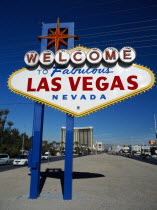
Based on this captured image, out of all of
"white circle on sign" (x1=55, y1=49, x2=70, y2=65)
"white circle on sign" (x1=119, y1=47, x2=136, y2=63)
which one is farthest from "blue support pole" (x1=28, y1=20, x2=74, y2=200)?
"white circle on sign" (x1=119, y1=47, x2=136, y2=63)

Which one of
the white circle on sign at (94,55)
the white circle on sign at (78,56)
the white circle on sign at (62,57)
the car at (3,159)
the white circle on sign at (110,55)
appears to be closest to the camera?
the white circle on sign at (110,55)

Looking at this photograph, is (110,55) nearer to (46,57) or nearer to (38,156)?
(46,57)

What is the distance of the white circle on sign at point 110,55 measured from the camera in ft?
28.1

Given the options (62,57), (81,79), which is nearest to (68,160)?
(81,79)

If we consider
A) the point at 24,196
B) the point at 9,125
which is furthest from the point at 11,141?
the point at 24,196

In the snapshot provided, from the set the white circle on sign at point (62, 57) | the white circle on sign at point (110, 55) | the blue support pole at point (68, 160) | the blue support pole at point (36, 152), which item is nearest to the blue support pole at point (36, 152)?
the blue support pole at point (36, 152)

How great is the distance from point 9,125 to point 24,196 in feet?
174

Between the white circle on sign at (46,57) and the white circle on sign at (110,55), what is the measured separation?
260 centimetres

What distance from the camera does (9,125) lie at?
5788 centimetres

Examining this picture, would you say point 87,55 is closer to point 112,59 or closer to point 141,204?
point 112,59

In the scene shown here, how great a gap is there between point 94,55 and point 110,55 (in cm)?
77

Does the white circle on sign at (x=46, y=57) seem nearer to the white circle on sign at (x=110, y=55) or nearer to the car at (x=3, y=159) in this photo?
the white circle on sign at (x=110, y=55)

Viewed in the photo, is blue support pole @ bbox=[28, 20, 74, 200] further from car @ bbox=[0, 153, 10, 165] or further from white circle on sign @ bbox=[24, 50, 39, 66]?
car @ bbox=[0, 153, 10, 165]

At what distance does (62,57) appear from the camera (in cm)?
895
